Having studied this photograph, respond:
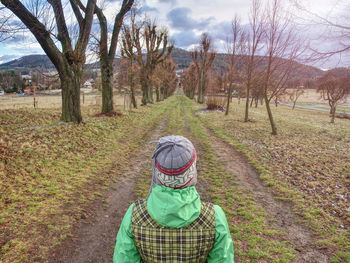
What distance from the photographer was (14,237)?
10.3ft

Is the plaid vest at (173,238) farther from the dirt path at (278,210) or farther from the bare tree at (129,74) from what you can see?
the bare tree at (129,74)

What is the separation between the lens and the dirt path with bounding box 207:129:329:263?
3229 mm

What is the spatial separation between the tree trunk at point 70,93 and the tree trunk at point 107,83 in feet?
13.8

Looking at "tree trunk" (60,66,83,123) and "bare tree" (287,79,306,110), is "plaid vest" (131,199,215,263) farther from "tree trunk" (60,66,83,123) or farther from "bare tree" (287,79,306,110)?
"bare tree" (287,79,306,110)

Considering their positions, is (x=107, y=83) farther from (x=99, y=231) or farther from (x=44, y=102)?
(x=44, y=102)

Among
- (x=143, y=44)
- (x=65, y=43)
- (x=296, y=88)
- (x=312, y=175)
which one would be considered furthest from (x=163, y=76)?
(x=312, y=175)

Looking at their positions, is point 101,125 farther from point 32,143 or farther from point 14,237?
point 14,237

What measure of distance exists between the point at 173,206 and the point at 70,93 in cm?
1000

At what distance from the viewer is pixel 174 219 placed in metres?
1.38

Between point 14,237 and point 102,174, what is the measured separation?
2.84 meters

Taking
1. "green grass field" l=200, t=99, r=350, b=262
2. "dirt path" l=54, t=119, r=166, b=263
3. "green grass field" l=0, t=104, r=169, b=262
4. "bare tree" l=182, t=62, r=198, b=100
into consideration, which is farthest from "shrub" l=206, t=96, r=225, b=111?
"bare tree" l=182, t=62, r=198, b=100

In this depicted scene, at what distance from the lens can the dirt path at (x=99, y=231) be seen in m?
2.98

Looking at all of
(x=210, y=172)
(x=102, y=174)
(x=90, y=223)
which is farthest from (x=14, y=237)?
(x=210, y=172)

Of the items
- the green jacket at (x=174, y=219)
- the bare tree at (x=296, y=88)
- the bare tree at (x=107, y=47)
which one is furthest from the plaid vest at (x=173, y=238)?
the bare tree at (x=296, y=88)
